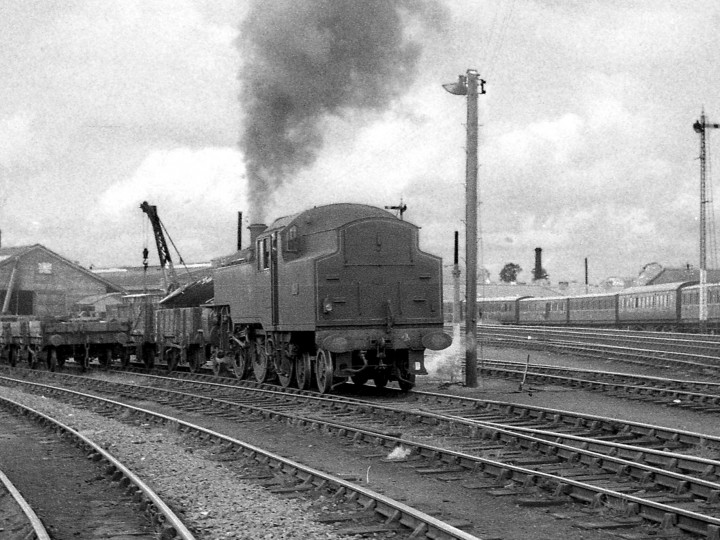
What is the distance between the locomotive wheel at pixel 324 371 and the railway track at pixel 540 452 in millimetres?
683

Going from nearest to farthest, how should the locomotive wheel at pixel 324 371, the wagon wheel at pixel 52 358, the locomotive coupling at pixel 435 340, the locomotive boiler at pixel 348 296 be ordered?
the locomotive boiler at pixel 348 296 < the locomotive wheel at pixel 324 371 < the locomotive coupling at pixel 435 340 < the wagon wheel at pixel 52 358

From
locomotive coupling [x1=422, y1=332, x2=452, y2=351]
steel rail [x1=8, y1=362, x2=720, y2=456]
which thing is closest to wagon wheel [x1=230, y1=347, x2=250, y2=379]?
steel rail [x1=8, y1=362, x2=720, y2=456]

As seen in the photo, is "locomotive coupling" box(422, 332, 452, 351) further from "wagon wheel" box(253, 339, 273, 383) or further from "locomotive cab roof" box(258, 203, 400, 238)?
"wagon wheel" box(253, 339, 273, 383)

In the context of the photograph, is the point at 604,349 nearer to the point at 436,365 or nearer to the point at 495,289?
the point at 436,365

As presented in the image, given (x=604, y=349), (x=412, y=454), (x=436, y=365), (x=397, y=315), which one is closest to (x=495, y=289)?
(x=604, y=349)

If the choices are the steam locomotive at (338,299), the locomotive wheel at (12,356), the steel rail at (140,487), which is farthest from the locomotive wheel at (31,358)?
the steel rail at (140,487)

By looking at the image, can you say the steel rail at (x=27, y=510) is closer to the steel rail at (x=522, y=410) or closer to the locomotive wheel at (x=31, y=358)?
the steel rail at (x=522, y=410)

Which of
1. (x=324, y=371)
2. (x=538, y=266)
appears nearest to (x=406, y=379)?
(x=324, y=371)

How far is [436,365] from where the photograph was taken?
892 inches

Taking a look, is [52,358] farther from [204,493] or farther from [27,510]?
[27,510]

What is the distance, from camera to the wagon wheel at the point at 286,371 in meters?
18.4

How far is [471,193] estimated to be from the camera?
61.1 feet

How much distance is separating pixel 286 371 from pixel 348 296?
2877mm

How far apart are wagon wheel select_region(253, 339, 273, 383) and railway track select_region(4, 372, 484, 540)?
6353 mm
